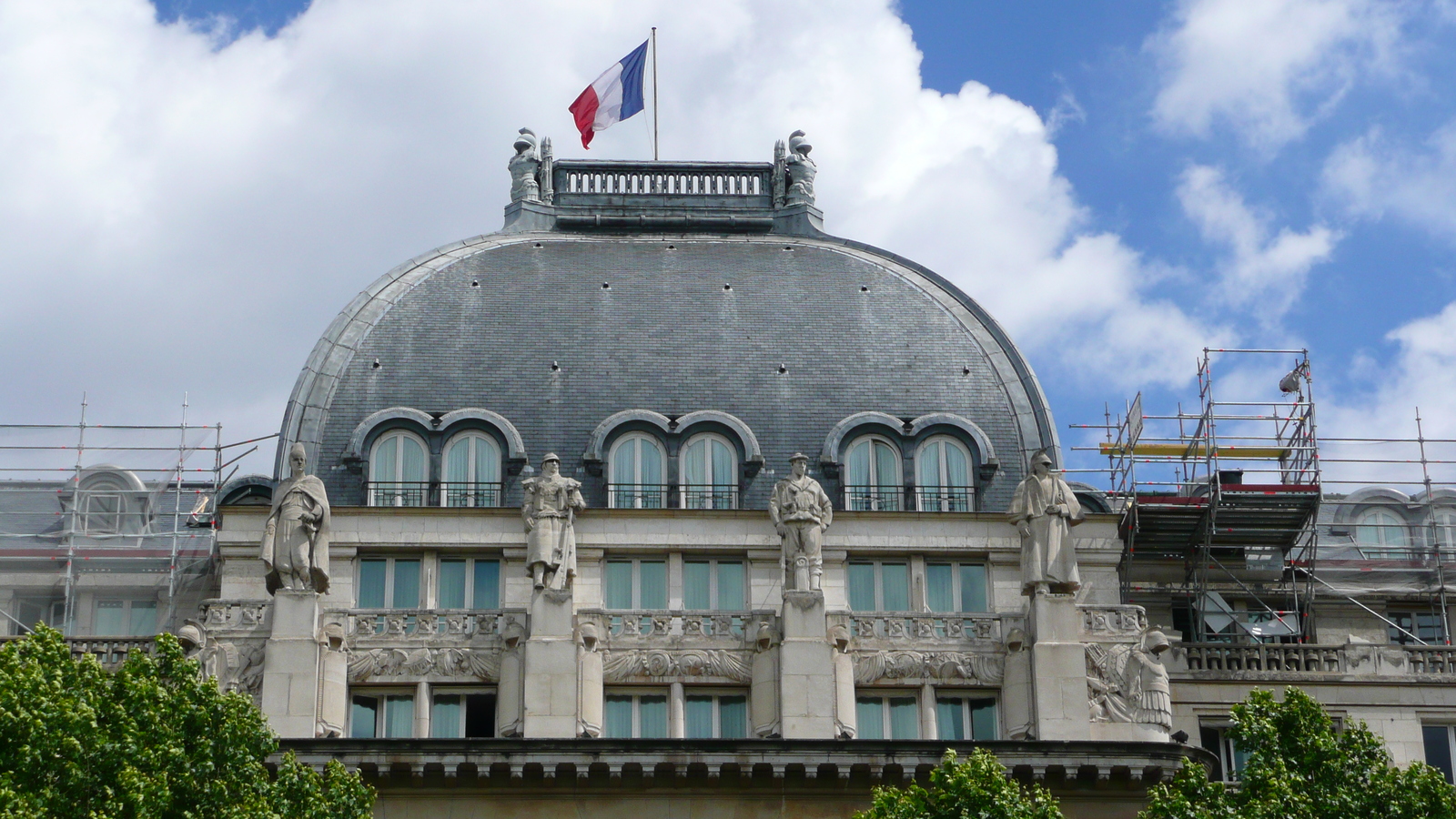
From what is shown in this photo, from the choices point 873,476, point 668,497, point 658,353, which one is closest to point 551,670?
point 668,497

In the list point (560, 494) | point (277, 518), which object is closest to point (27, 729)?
point (277, 518)

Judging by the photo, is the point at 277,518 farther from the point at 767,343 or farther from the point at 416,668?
the point at 767,343

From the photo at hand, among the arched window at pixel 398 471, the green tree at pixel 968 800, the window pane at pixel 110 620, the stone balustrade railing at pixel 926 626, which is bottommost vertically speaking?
the green tree at pixel 968 800

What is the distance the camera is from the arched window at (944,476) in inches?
2542

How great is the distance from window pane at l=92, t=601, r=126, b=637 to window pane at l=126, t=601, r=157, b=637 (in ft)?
0.69

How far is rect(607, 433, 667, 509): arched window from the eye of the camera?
64.1 metres

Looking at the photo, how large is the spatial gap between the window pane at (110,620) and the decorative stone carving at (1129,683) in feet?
72.0

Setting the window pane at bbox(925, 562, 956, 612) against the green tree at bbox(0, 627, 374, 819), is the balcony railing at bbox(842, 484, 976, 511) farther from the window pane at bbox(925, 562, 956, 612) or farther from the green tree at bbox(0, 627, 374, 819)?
the green tree at bbox(0, 627, 374, 819)

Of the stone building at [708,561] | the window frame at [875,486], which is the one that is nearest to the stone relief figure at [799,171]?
the stone building at [708,561]

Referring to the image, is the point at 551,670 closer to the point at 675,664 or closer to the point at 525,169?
the point at 675,664

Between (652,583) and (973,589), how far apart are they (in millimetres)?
7158

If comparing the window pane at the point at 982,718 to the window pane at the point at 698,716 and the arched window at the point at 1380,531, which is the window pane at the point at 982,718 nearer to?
the window pane at the point at 698,716

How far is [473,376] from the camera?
2606 inches

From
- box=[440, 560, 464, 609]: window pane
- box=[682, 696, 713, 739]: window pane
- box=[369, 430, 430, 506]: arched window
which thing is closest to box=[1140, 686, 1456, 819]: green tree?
box=[682, 696, 713, 739]: window pane
